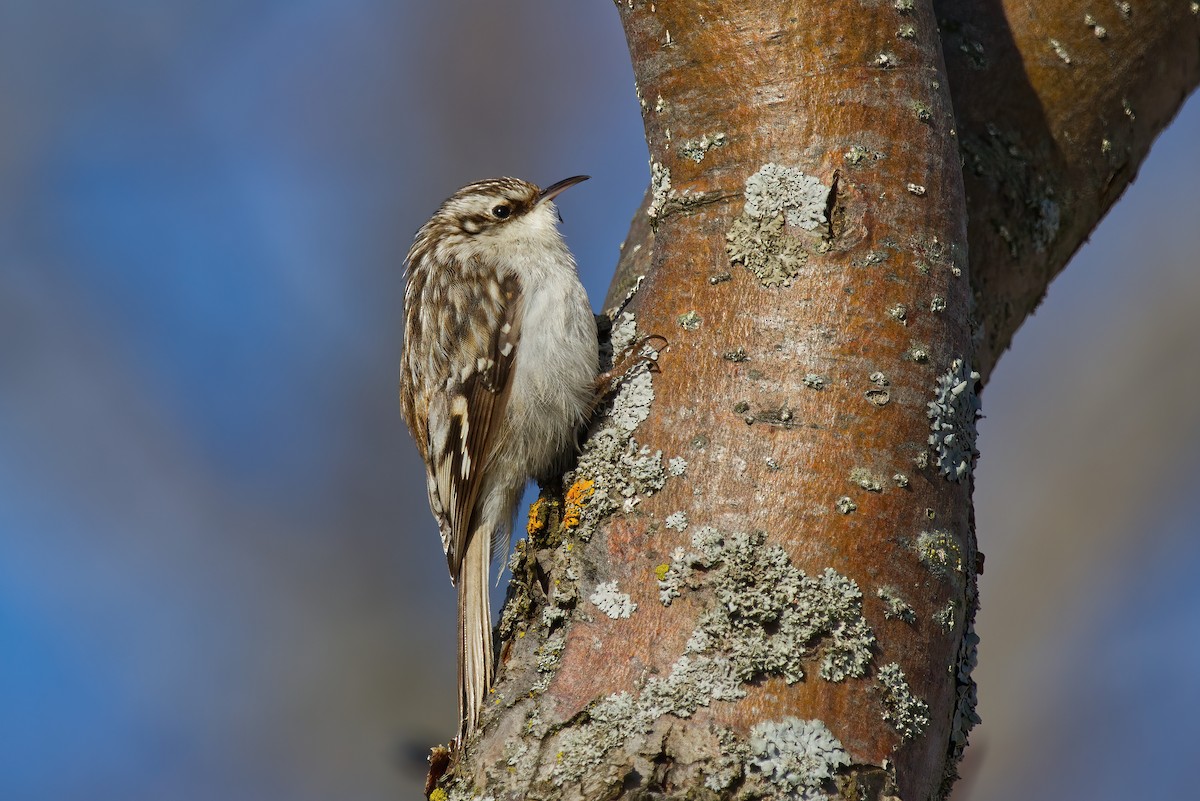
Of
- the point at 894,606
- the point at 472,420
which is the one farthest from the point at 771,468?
the point at 472,420

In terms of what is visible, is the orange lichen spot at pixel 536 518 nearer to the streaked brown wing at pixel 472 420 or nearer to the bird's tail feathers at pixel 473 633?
the bird's tail feathers at pixel 473 633

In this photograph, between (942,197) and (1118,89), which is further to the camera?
(1118,89)

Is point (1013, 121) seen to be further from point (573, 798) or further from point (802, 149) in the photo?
point (573, 798)

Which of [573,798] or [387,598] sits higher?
[387,598]

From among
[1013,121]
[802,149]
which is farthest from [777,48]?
[1013,121]

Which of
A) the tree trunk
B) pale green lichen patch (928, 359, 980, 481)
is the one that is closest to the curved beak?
the tree trunk

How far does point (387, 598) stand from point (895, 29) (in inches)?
162

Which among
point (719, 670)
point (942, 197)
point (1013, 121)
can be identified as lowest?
point (719, 670)

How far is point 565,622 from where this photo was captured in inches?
86.0

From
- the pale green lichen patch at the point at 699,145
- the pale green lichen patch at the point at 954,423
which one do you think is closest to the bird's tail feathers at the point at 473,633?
the pale green lichen patch at the point at 954,423

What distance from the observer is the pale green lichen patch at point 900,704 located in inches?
77.7

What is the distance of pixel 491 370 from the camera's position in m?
3.25

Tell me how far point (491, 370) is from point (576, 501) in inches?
38.8

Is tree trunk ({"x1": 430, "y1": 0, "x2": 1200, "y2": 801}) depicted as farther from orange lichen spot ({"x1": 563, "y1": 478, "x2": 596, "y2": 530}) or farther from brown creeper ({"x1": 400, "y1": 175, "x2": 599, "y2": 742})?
brown creeper ({"x1": 400, "y1": 175, "x2": 599, "y2": 742})
